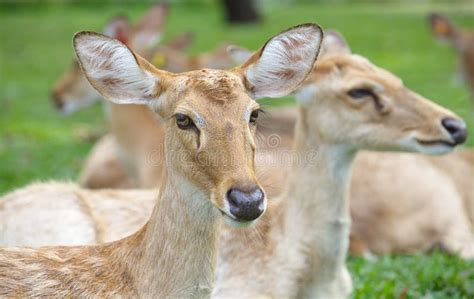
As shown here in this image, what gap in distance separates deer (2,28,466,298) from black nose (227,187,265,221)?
2.02 meters

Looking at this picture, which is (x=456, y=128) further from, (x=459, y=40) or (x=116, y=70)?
(x=459, y=40)

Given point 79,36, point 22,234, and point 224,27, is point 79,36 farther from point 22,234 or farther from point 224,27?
point 224,27

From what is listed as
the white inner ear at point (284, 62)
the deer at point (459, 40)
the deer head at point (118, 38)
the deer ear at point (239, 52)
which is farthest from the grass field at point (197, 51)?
the white inner ear at point (284, 62)

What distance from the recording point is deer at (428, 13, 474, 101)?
556 inches

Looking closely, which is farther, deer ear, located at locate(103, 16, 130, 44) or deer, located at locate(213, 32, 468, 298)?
deer ear, located at locate(103, 16, 130, 44)

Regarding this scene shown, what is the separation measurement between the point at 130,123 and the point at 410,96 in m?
3.92

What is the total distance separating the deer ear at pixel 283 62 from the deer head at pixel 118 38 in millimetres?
5057

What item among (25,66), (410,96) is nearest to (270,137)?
(410,96)

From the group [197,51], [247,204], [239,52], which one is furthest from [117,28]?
[197,51]

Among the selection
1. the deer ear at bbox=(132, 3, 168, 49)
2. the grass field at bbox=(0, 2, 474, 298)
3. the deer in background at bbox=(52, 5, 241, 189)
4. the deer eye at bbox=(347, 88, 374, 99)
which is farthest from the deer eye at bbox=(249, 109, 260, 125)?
the deer ear at bbox=(132, 3, 168, 49)

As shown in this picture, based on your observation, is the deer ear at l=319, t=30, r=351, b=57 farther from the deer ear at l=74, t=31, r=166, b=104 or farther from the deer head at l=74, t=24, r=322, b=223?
the deer ear at l=74, t=31, r=166, b=104

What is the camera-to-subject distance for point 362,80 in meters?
5.95

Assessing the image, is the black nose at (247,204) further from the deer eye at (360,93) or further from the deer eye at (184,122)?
the deer eye at (360,93)

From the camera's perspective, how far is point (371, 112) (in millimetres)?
5949
